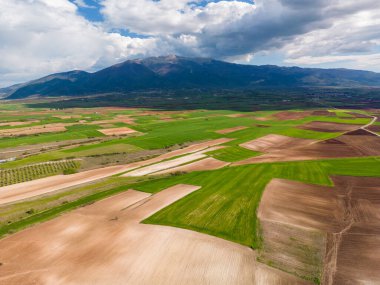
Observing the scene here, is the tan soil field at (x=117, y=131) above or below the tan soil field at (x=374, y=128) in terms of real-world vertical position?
above

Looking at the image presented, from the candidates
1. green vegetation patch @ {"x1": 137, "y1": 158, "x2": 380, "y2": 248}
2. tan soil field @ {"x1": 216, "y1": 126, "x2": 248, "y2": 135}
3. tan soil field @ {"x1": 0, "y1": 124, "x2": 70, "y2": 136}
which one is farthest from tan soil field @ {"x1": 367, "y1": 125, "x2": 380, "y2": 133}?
tan soil field @ {"x1": 0, "y1": 124, "x2": 70, "y2": 136}

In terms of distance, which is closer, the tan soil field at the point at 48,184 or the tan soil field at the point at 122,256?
the tan soil field at the point at 122,256

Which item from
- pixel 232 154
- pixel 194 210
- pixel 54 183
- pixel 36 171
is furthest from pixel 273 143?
pixel 36 171

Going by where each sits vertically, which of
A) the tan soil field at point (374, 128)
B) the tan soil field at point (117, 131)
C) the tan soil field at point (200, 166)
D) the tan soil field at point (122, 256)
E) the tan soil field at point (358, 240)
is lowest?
the tan soil field at point (374, 128)

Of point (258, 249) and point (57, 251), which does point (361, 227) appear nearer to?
point (258, 249)

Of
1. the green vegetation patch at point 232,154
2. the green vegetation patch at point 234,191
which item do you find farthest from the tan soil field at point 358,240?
the green vegetation patch at point 232,154

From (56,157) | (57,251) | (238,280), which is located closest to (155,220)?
(57,251)

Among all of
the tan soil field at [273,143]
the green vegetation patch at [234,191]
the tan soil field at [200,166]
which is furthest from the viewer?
the tan soil field at [273,143]

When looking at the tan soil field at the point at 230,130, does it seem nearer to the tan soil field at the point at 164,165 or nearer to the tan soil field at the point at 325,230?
the tan soil field at the point at 164,165
